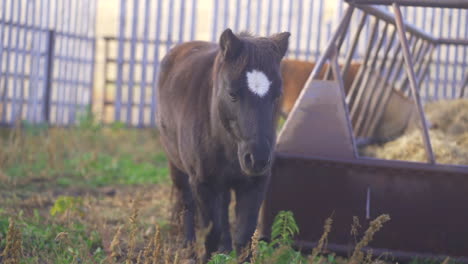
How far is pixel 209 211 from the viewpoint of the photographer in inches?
172

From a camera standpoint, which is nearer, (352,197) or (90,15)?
(352,197)

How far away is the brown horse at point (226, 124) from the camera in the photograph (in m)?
3.69

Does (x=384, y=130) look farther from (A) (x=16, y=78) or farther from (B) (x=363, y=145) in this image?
(A) (x=16, y=78)

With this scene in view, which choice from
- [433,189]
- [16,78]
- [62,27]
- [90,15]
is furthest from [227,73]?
[90,15]

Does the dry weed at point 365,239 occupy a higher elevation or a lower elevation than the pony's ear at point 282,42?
lower

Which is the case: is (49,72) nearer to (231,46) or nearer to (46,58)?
(46,58)

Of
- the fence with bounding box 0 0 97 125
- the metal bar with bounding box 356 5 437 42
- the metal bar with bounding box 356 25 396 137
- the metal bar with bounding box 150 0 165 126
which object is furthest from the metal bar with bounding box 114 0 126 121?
the metal bar with bounding box 356 5 437 42

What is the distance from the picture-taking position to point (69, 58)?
12180 mm

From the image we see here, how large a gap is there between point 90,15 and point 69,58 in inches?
44.6

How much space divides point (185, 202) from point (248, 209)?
1390mm

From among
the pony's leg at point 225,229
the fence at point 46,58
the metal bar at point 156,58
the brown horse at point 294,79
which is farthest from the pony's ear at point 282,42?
the metal bar at point 156,58

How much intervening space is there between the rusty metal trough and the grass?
0.13 meters

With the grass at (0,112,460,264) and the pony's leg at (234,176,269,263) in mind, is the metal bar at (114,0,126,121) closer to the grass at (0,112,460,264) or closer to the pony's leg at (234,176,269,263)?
the grass at (0,112,460,264)

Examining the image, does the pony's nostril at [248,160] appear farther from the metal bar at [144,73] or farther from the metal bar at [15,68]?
the metal bar at [144,73]
